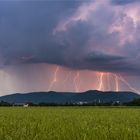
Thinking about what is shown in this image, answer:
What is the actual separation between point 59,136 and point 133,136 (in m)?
2.16

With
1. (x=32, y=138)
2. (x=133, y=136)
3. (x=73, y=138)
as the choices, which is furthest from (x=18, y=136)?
(x=133, y=136)

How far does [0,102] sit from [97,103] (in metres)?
44.2

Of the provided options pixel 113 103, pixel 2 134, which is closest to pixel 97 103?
pixel 113 103

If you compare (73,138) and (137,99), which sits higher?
(137,99)

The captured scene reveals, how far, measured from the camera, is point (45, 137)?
11719 millimetres

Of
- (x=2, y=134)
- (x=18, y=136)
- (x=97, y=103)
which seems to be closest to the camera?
(x=18, y=136)

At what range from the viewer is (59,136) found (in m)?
11.8

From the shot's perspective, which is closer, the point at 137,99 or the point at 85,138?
the point at 85,138

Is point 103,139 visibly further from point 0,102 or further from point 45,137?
point 0,102

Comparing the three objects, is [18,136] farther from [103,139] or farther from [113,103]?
[113,103]

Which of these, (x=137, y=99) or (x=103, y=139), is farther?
(x=137, y=99)

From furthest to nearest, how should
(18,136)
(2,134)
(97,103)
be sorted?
(97,103)
(2,134)
(18,136)

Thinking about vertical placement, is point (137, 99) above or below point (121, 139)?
above

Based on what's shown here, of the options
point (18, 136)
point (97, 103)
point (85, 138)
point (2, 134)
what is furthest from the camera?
point (97, 103)
